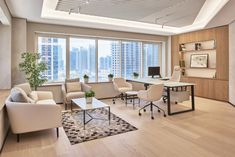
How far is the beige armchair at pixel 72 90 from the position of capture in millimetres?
5105

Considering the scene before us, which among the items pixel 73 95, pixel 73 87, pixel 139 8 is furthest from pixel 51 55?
pixel 139 8

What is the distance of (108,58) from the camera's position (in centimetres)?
700

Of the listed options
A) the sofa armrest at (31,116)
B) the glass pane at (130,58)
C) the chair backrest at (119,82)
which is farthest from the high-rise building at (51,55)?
the sofa armrest at (31,116)

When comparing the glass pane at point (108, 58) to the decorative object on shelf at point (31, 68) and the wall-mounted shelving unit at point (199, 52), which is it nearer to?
the decorative object on shelf at point (31, 68)

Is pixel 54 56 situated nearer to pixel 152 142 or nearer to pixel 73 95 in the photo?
pixel 73 95

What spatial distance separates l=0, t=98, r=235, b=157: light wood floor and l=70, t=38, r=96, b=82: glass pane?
311 centimetres

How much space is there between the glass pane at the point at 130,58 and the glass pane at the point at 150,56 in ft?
1.08

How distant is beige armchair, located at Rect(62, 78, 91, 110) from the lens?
16.8 ft

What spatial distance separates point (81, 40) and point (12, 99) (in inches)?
149

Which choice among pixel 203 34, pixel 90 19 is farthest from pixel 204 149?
pixel 203 34

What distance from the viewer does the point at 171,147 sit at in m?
2.83

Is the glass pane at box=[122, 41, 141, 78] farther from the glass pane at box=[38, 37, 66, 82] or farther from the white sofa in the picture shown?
the white sofa

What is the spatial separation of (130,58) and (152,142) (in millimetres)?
4911

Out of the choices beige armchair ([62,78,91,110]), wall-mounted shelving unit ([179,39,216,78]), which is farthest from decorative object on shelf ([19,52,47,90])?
wall-mounted shelving unit ([179,39,216,78])
